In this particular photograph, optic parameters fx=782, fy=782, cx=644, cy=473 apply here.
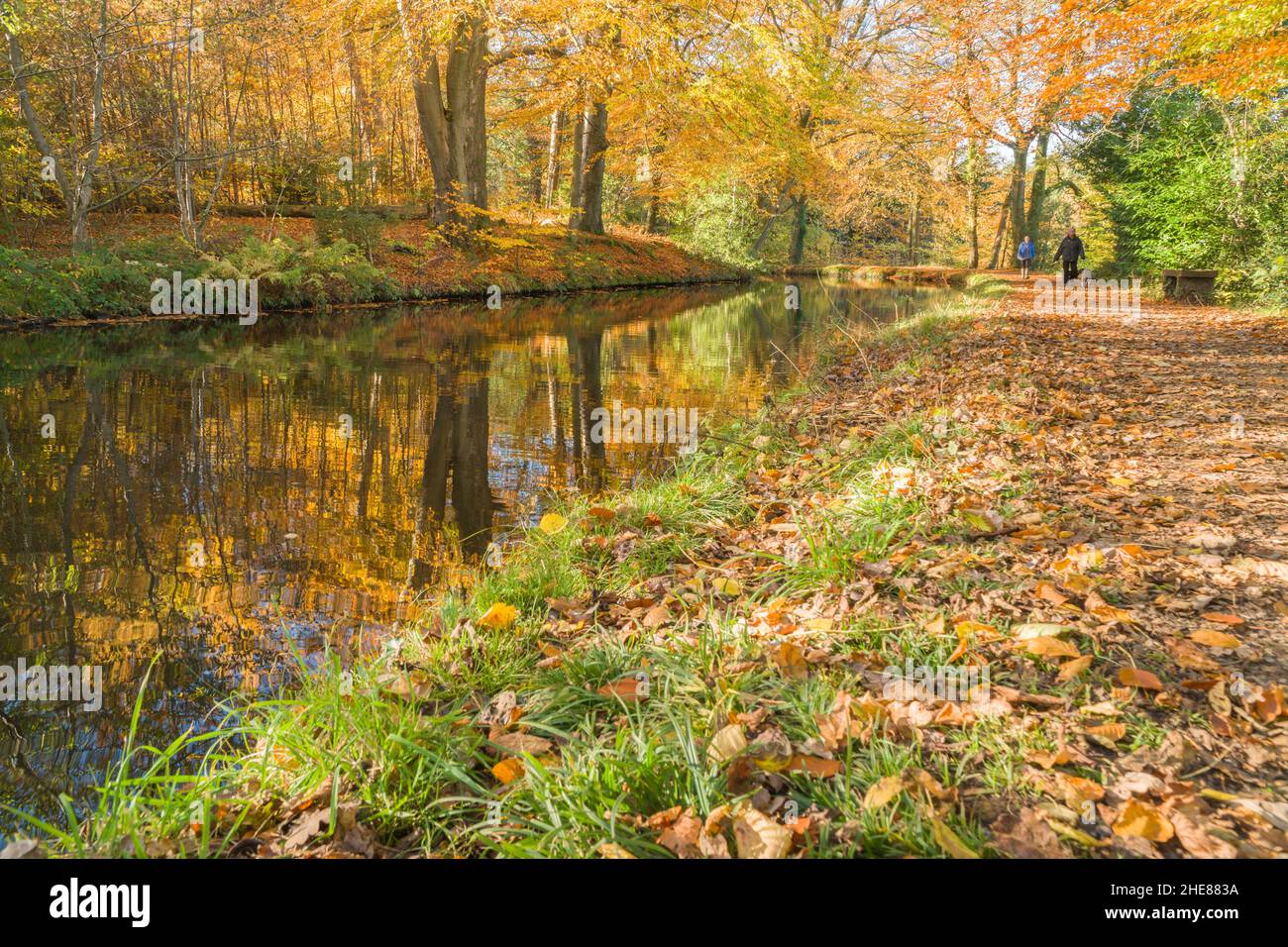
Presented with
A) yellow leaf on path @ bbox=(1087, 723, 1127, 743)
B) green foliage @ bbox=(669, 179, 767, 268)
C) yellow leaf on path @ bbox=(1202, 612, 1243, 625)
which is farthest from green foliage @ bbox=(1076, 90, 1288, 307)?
green foliage @ bbox=(669, 179, 767, 268)

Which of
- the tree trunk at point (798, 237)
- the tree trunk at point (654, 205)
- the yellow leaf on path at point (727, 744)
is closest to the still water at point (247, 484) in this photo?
the yellow leaf on path at point (727, 744)

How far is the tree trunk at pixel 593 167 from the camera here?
25.6 m

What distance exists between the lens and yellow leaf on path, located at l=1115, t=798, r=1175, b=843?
1711mm

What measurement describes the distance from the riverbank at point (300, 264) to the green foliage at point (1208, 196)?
51.5 ft

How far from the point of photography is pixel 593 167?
26969 millimetres

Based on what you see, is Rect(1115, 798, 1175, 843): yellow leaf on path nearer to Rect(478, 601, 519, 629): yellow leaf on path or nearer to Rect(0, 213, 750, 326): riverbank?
Rect(478, 601, 519, 629): yellow leaf on path

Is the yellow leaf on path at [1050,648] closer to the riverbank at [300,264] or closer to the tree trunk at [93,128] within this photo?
the riverbank at [300,264]

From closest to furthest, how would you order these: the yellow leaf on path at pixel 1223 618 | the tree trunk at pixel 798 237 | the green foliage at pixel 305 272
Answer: the yellow leaf on path at pixel 1223 618
the green foliage at pixel 305 272
the tree trunk at pixel 798 237

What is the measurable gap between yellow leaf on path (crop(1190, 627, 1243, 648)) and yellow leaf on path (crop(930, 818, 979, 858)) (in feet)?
4.60

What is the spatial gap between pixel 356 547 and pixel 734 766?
3009mm

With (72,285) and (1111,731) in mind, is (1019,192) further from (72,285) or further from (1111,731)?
(1111,731)

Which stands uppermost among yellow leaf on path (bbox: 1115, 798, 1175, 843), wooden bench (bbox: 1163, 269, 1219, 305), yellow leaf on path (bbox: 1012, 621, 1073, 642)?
wooden bench (bbox: 1163, 269, 1219, 305)

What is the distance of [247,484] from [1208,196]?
18783 millimetres

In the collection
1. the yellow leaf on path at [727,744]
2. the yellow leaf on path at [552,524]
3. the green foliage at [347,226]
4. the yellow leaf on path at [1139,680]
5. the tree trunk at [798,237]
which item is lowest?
the yellow leaf on path at [727,744]
